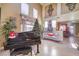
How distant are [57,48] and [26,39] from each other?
1.74 ft

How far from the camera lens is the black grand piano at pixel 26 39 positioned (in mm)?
2021

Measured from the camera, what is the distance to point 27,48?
2059mm

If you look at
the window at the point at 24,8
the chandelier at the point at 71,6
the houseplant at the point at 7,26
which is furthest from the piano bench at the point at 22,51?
the chandelier at the point at 71,6

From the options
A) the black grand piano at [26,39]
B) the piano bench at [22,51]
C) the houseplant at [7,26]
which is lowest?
the piano bench at [22,51]

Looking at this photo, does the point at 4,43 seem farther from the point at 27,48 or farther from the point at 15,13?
the point at 15,13

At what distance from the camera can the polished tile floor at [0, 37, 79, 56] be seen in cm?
201

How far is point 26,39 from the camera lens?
2.06 m

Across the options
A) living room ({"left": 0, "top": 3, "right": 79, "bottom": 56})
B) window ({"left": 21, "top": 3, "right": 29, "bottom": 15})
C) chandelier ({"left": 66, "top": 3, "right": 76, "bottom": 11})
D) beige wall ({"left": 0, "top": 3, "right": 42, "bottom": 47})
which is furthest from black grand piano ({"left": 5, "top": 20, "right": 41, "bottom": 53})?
chandelier ({"left": 66, "top": 3, "right": 76, "bottom": 11})

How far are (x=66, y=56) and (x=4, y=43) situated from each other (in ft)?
3.36

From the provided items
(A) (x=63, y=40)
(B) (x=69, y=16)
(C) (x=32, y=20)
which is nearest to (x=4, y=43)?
(C) (x=32, y=20)

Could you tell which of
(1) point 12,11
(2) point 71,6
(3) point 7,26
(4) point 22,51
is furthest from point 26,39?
(2) point 71,6

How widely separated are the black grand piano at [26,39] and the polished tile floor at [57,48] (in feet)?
0.31

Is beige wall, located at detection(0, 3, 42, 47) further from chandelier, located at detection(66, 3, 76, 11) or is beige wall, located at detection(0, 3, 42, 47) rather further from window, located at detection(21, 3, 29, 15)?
chandelier, located at detection(66, 3, 76, 11)

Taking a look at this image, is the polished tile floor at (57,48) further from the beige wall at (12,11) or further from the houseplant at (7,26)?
the beige wall at (12,11)
